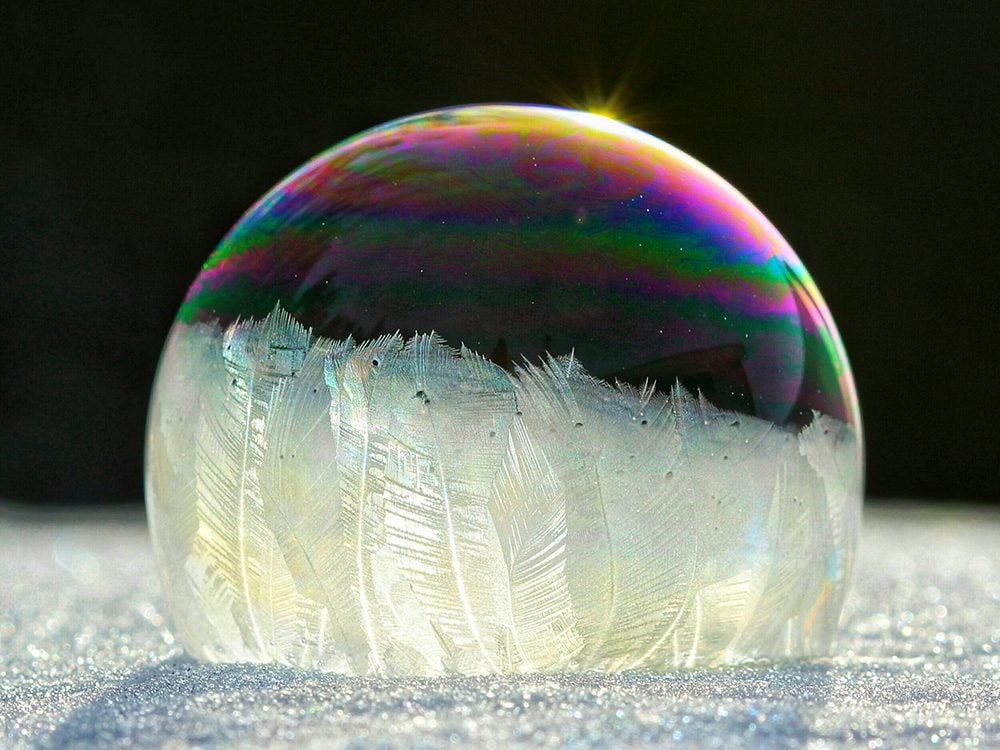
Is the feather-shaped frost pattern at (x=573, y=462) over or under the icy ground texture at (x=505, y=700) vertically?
over

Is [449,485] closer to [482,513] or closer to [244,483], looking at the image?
[482,513]

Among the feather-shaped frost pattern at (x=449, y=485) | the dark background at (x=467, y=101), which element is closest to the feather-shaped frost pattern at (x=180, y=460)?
the feather-shaped frost pattern at (x=449, y=485)

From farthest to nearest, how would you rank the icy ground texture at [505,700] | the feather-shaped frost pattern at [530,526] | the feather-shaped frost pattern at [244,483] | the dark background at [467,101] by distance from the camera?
the dark background at [467,101], the feather-shaped frost pattern at [244,483], the feather-shaped frost pattern at [530,526], the icy ground texture at [505,700]

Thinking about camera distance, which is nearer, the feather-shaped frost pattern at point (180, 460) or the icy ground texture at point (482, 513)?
the icy ground texture at point (482, 513)

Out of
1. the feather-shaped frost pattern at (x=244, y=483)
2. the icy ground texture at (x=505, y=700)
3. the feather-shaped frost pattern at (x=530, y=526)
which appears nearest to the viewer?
the icy ground texture at (x=505, y=700)

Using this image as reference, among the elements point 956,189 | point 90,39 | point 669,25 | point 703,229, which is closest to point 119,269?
point 90,39

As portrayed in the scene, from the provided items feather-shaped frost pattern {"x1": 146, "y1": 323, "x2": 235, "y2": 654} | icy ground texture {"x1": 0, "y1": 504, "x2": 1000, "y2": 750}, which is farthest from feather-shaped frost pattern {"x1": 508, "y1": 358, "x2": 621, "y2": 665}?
feather-shaped frost pattern {"x1": 146, "y1": 323, "x2": 235, "y2": 654}

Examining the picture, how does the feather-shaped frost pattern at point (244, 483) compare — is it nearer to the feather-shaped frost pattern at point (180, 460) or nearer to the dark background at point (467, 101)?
the feather-shaped frost pattern at point (180, 460)

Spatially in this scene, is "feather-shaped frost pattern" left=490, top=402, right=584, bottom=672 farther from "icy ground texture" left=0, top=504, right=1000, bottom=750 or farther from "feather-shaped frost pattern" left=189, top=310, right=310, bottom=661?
"feather-shaped frost pattern" left=189, top=310, right=310, bottom=661
